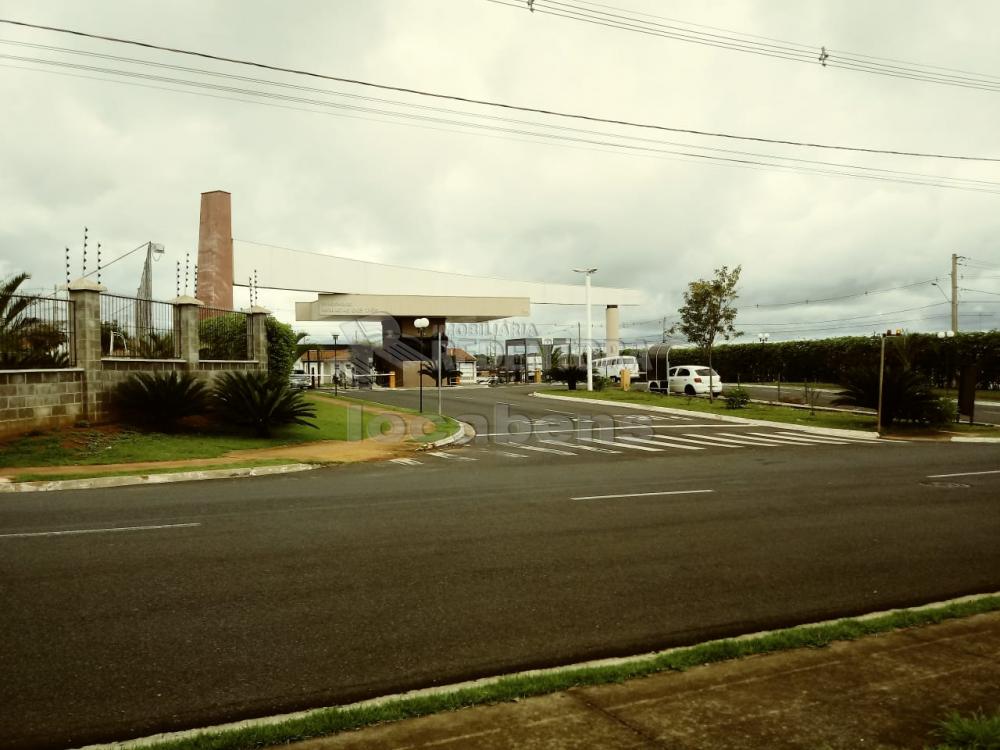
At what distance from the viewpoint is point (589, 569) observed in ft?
22.4

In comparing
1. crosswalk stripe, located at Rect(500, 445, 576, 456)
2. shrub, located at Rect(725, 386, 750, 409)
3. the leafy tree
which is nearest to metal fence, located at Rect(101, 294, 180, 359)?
the leafy tree

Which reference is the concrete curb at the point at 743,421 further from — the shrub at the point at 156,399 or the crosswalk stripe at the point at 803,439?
the shrub at the point at 156,399

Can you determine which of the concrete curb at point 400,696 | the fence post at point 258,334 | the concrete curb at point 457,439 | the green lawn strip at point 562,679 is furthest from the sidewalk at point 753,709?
the fence post at point 258,334

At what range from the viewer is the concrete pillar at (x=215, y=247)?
38656mm

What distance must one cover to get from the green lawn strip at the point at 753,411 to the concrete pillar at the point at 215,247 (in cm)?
2001

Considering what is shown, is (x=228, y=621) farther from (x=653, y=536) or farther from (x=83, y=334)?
(x=83, y=334)

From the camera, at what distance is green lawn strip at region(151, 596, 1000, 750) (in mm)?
3611

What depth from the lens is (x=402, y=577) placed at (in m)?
6.50

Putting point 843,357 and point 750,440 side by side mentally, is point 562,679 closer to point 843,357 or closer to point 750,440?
point 750,440

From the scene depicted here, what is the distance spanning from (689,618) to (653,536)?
273 cm

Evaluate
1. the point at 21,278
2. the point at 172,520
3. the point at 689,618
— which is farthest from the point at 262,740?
the point at 21,278

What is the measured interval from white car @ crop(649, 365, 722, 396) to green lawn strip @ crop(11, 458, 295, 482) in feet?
90.1

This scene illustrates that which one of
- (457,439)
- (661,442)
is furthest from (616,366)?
(457,439)

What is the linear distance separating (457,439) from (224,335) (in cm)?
861
